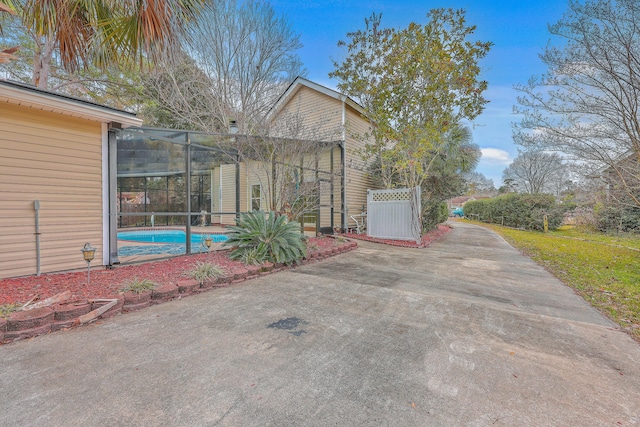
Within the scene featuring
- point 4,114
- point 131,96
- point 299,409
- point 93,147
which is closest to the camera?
point 299,409

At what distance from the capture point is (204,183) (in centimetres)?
947

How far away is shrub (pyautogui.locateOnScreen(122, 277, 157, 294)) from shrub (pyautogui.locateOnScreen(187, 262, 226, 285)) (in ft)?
1.85

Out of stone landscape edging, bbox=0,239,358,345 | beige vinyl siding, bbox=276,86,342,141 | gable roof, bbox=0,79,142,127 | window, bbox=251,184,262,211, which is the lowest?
stone landscape edging, bbox=0,239,358,345

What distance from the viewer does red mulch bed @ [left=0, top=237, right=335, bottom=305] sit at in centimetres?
326

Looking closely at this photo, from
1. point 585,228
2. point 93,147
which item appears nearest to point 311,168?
point 93,147

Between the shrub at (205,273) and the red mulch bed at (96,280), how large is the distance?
A: 17 cm

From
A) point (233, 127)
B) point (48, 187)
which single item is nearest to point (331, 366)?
point (48, 187)

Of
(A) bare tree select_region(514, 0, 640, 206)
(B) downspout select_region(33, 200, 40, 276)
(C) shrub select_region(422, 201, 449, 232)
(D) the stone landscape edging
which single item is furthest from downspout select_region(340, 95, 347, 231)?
(B) downspout select_region(33, 200, 40, 276)

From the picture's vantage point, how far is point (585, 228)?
14.3 meters

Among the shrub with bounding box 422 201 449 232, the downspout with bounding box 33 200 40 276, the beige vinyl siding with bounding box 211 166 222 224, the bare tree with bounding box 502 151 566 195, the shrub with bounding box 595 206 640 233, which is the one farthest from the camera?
the bare tree with bounding box 502 151 566 195

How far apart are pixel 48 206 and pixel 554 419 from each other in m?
6.26

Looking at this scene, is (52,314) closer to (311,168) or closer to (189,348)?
(189,348)

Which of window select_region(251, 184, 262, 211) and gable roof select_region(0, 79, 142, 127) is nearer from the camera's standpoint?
gable roof select_region(0, 79, 142, 127)

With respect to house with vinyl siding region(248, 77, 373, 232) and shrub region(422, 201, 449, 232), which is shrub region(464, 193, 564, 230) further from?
house with vinyl siding region(248, 77, 373, 232)
